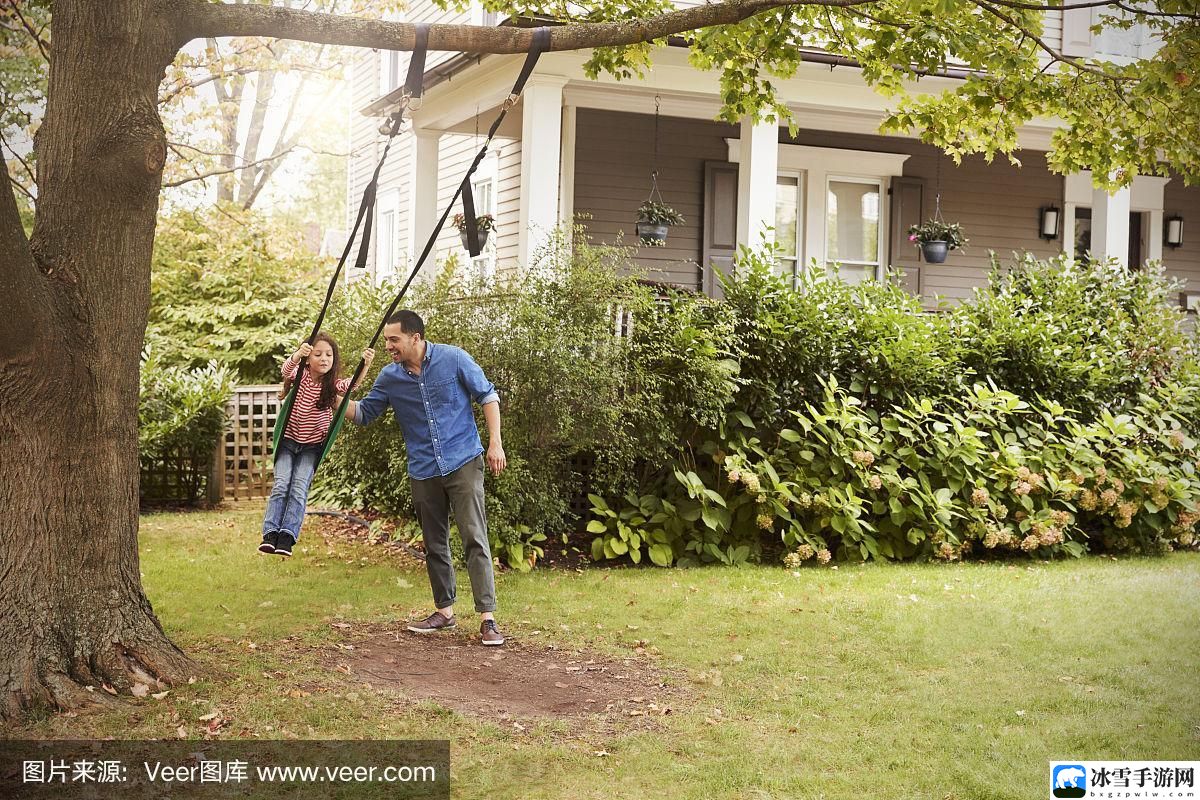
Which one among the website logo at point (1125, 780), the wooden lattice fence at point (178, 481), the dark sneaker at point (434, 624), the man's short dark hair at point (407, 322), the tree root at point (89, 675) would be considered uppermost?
the man's short dark hair at point (407, 322)

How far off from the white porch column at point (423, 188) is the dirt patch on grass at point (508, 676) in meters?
8.70

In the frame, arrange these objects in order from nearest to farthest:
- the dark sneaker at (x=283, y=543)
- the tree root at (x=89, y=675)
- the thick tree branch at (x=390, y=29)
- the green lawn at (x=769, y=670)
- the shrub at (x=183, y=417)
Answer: the green lawn at (x=769, y=670) → the tree root at (x=89, y=675) → the thick tree branch at (x=390, y=29) → the dark sneaker at (x=283, y=543) → the shrub at (x=183, y=417)

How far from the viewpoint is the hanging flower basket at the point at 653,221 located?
14.0 m

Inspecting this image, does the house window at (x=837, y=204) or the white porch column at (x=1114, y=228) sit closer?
the white porch column at (x=1114, y=228)

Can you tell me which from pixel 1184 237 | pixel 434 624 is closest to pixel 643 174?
pixel 1184 237

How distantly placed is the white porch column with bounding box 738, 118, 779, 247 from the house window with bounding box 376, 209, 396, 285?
890cm

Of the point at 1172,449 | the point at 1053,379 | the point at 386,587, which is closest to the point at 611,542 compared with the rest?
the point at 386,587

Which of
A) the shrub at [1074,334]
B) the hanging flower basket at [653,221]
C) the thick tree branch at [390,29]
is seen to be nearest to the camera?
the thick tree branch at [390,29]

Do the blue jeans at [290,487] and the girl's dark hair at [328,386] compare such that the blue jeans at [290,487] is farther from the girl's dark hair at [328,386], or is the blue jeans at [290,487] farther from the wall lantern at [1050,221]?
the wall lantern at [1050,221]

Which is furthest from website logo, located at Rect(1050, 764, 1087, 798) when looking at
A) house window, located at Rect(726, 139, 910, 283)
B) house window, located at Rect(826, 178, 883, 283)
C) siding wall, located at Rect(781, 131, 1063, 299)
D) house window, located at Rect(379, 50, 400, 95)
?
house window, located at Rect(379, 50, 400, 95)

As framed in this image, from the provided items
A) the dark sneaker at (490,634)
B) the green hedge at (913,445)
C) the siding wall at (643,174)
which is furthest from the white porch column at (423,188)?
the dark sneaker at (490,634)

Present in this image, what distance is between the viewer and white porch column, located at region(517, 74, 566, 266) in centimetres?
1193

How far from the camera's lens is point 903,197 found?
16.4 metres

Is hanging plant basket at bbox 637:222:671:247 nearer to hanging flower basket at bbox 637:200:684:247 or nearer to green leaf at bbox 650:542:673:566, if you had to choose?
hanging flower basket at bbox 637:200:684:247
